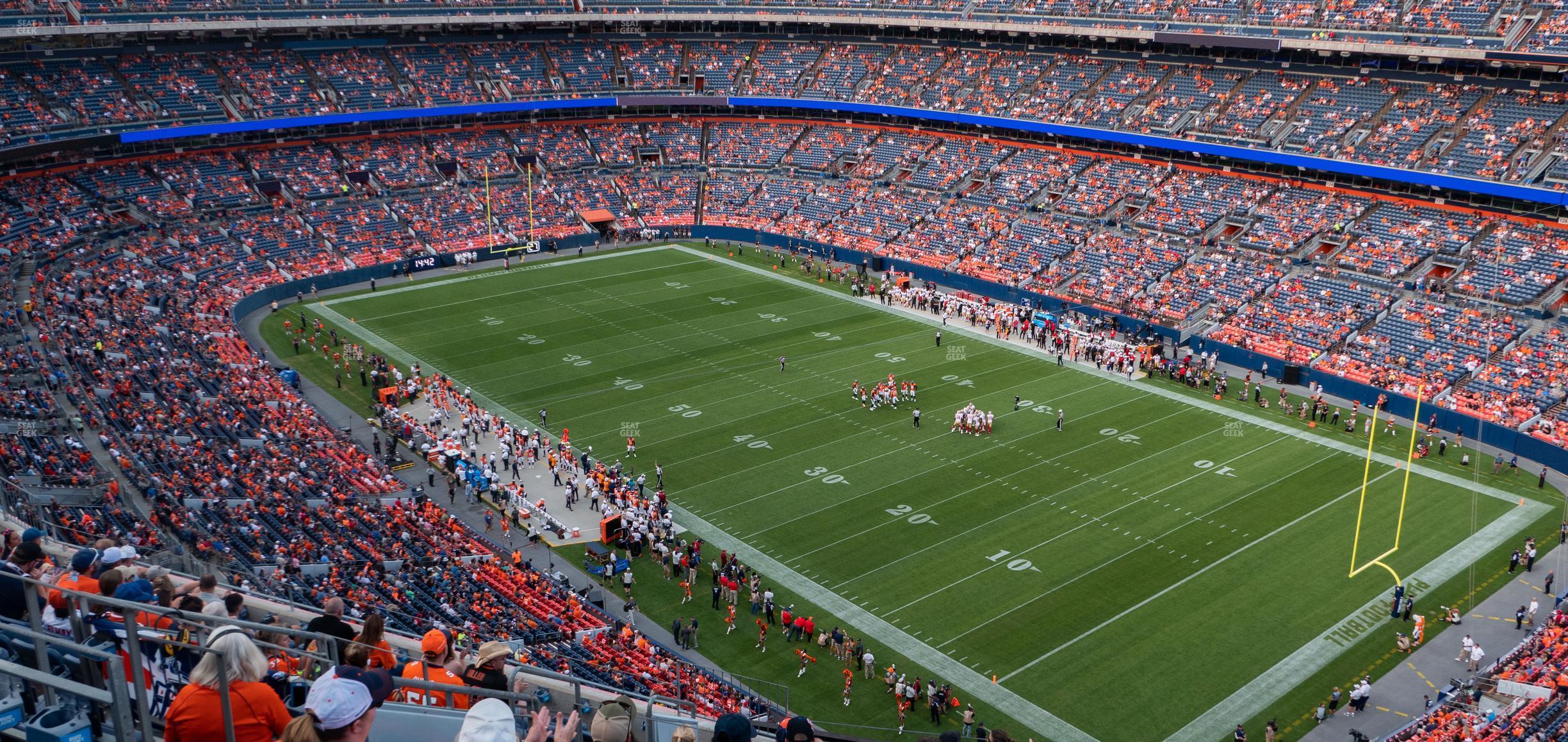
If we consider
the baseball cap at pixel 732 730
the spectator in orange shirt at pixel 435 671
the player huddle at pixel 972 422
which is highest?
the baseball cap at pixel 732 730

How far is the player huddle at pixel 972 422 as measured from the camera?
39844 mm

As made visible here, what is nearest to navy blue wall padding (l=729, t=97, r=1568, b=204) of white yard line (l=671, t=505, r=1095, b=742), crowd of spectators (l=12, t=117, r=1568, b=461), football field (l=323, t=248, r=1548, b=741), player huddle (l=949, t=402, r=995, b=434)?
crowd of spectators (l=12, t=117, r=1568, b=461)

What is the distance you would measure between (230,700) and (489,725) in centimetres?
154

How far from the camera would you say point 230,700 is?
6.42 metres

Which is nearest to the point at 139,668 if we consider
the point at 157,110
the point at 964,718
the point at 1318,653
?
the point at 964,718

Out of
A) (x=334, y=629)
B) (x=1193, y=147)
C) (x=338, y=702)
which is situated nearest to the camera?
(x=338, y=702)

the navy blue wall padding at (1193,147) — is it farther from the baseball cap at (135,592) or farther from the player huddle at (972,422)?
the baseball cap at (135,592)

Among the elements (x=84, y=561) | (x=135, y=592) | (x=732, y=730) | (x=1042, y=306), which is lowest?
(x=1042, y=306)

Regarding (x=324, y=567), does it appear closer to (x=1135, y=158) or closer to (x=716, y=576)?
(x=716, y=576)

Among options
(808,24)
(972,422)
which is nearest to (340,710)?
(972,422)

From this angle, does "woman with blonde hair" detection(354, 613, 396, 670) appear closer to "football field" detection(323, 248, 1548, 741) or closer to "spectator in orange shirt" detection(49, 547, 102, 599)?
"spectator in orange shirt" detection(49, 547, 102, 599)

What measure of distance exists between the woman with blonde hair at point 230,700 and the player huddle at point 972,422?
3437 centimetres

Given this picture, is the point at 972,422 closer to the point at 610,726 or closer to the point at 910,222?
the point at 910,222

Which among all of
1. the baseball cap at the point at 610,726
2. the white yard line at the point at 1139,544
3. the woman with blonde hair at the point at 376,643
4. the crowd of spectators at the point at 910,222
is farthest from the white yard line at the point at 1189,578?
the baseball cap at the point at 610,726
